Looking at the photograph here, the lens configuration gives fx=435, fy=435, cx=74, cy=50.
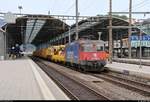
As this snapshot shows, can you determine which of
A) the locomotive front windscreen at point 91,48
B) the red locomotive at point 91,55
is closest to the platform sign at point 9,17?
the red locomotive at point 91,55

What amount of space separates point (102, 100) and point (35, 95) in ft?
8.73

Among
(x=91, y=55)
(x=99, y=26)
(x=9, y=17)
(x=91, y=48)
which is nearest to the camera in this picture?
(x=91, y=55)

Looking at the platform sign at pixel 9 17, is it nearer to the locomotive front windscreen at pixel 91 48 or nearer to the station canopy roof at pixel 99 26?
the station canopy roof at pixel 99 26

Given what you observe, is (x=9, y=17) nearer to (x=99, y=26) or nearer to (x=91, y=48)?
(x=99, y=26)

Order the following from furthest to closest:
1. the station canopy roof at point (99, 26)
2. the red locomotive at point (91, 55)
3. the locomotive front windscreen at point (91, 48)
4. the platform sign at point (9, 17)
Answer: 1. the station canopy roof at point (99, 26)
2. the platform sign at point (9, 17)
3. the locomotive front windscreen at point (91, 48)
4. the red locomotive at point (91, 55)

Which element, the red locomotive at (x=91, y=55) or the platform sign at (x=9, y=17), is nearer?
the red locomotive at (x=91, y=55)

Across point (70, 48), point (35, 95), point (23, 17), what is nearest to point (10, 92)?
point (35, 95)

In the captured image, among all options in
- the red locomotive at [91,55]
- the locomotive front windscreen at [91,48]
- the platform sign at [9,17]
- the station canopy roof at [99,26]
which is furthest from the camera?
the station canopy roof at [99,26]

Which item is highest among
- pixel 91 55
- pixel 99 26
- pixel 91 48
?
pixel 99 26

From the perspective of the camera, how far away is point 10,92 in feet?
58.5

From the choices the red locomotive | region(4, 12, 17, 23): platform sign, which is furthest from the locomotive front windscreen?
region(4, 12, 17, 23): platform sign

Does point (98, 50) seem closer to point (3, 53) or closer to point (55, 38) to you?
point (3, 53)

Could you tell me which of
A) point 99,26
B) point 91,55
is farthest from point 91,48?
point 99,26

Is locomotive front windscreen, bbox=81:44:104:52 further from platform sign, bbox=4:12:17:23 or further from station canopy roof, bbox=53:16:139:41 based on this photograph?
station canopy roof, bbox=53:16:139:41
